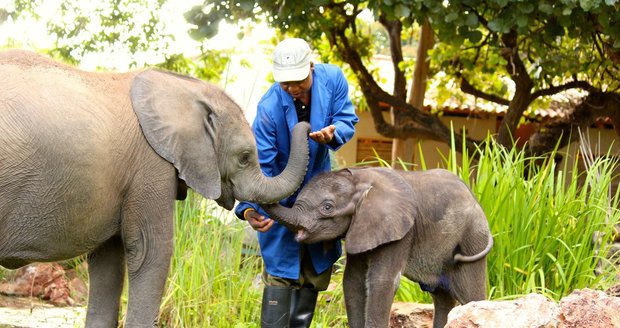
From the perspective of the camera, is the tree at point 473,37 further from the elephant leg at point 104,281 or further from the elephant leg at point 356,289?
the elephant leg at point 104,281

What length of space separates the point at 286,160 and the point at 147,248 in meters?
1.22

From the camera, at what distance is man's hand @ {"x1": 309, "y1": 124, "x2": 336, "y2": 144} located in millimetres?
5398

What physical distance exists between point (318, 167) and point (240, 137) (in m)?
0.79

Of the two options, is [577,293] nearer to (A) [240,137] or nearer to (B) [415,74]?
(A) [240,137]

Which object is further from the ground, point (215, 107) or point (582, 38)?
point (582, 38)

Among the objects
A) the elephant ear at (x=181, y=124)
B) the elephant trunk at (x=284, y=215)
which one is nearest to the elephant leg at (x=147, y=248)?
the elephant ear at (x=181, y=124)

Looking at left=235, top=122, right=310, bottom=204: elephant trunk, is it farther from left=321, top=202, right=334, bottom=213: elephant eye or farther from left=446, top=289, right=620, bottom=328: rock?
left=446, top=289, right=620, bottom=328: rock

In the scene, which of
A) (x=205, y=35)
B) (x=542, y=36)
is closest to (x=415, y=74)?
(x=542, y=36)

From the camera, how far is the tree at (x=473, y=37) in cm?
945

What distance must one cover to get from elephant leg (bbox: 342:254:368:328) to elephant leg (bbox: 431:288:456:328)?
539 mm

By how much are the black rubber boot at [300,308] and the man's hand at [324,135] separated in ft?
3.15

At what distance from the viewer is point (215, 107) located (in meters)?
5.14

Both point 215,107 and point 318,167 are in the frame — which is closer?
point 215,107

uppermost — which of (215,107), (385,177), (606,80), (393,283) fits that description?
(606,80)
